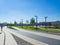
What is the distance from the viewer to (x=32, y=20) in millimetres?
112750
